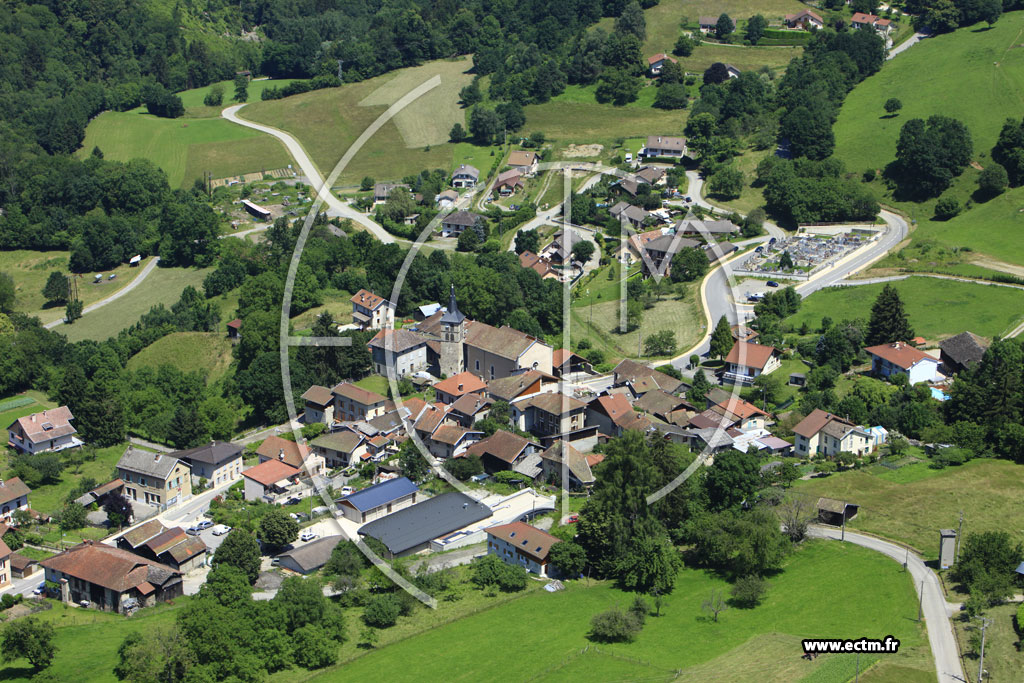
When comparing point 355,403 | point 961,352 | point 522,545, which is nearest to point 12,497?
point 355,403

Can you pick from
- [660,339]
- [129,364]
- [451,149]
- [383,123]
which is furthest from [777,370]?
[383,123]

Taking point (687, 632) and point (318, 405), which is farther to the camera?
point (318, 405)

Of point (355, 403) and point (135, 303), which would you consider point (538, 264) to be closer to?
point (355, 403)

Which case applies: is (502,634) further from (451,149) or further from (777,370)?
(451,149)

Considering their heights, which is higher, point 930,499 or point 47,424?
point 930,499

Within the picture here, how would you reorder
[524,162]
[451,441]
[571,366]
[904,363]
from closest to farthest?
[451,441] → [904,363] → [571,366] → [524,162]

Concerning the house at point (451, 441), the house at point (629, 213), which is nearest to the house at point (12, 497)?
the house at point (451, 441)

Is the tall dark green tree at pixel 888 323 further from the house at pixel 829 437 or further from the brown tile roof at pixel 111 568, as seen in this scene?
the brown tile roof at pixel 111 568
